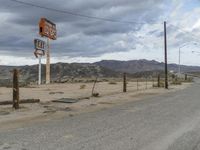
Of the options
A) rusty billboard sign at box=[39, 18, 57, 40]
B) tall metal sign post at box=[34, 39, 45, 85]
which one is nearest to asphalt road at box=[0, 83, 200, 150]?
tall metal sign post at box=[34, 39, 45, 85]

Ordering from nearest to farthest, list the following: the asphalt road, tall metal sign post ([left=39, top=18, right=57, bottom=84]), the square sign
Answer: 1. the asphalt road
2. the square sign
3. tall metal sign post ([left=39, top=18, right=57, bottom=84])

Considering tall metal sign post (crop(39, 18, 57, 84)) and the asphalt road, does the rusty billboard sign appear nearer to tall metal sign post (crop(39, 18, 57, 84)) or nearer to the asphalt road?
tall metal sign post (crop(39, 18, 57, 84))

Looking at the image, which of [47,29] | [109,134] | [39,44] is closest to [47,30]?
[47,29]

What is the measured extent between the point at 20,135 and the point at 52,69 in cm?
14293

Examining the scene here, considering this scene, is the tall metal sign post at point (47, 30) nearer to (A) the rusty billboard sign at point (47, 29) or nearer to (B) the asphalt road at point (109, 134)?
(A) the rusty billboard sign at point (47, 29)

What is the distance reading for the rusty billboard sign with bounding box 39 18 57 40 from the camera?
5909cm

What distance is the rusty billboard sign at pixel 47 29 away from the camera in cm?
5909

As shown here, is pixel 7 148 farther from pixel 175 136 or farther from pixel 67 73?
pixel 67 73

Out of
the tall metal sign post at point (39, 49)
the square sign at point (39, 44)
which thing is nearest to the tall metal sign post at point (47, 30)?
the square sign at point (39, 44)

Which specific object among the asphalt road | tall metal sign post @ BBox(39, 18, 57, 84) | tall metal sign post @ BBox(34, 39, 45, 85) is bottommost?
the asphalt road

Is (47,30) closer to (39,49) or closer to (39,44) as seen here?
(39,44)

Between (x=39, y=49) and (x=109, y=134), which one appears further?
(x=39, y=49)

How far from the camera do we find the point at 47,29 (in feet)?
198

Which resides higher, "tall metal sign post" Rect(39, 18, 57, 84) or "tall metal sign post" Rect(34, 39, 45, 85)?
"tall metal sign post" Rect(39, 18, 57, 84)
